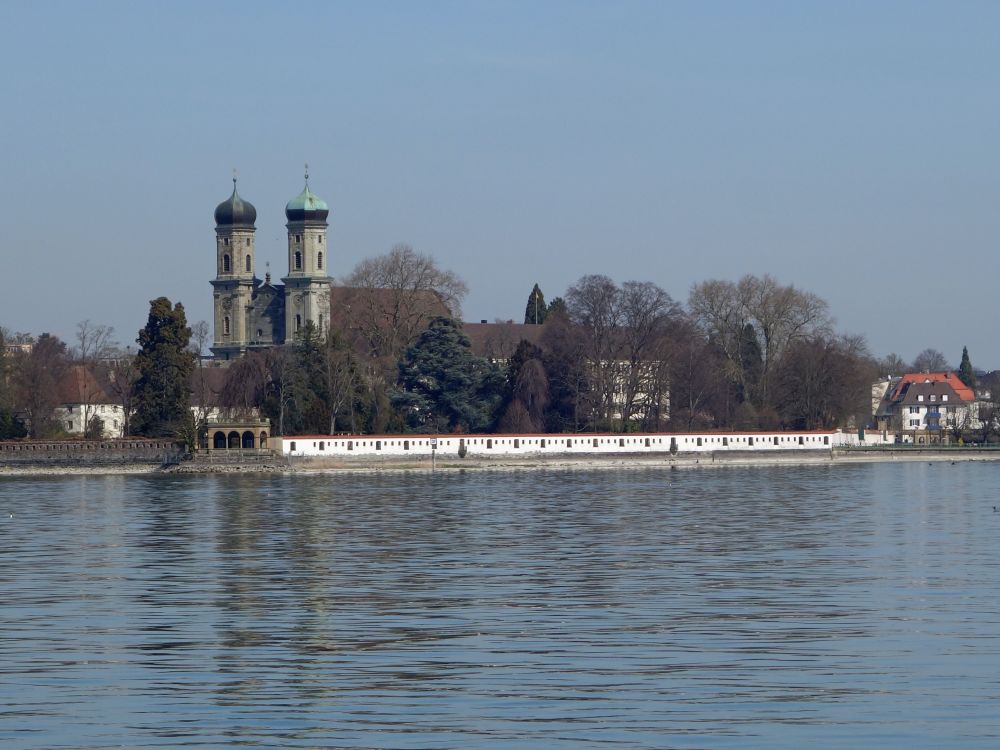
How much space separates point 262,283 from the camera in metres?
141

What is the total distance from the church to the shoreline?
3939cm

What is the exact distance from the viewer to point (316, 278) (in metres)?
136

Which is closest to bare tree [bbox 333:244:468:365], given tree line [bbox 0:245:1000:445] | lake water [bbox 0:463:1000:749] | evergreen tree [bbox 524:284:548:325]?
tree line [bbox 0:245:1000:445]

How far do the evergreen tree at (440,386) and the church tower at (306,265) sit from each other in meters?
33.2

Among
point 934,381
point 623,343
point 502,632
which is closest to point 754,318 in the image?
point 623,343

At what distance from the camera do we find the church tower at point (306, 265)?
136 meters

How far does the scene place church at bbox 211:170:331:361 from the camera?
449 feet

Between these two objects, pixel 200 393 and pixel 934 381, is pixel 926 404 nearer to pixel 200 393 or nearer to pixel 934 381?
pixel 934 381

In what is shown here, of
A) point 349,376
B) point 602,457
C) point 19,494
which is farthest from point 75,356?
point 19,494

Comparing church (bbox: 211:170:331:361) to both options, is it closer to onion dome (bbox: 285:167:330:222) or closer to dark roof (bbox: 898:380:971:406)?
onion dome (bbox: 285:167:330:222)

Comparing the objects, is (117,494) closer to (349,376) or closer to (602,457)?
(349,376)

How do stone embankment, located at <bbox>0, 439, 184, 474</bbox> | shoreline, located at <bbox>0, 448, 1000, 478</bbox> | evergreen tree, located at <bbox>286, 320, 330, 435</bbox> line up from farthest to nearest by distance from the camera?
evergreen tree, located at <bbox>286, 320, 330, 435</bbox> < stone embankment, located at <bbox>0, 439, 184, 474</bbox> < shoreline, located at <bbox>0, 448, 1000, 478</bbox>

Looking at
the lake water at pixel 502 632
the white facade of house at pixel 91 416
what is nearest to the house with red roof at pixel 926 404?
the white facade of house at pixel 91 416

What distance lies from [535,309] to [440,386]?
52456mm
